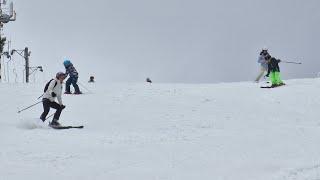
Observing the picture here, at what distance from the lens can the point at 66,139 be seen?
Answer: 1423cm

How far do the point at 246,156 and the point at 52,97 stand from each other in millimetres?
6425

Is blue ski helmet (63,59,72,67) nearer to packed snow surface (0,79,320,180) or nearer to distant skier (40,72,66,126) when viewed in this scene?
packed snow surface (0,79,320,180)

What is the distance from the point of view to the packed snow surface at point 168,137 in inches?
443

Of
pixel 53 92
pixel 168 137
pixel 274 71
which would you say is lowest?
pixel 168 137

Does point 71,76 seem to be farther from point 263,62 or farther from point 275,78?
point 263,62

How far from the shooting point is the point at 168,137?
1472 cm

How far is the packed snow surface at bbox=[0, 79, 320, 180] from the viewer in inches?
443

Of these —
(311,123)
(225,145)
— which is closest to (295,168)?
(225,145)

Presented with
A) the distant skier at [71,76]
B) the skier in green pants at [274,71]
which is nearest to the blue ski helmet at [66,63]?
the distant skier at [71,76]

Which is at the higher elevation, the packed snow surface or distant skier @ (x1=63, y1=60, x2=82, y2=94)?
distant skier @ (x1=63, y1=60, x2=82, y2=94)

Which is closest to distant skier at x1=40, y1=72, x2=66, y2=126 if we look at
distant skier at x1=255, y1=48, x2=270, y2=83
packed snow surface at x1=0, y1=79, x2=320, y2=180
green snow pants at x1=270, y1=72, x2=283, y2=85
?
packed snow surface at x1=0, y1=79, x2=320, y2=180

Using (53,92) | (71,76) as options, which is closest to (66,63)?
(71,76)

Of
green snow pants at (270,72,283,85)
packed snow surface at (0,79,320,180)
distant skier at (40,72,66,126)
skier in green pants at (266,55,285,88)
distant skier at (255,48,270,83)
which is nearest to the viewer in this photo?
packed snow surface at (0,79,320,180)

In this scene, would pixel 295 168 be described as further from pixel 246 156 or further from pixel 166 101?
pixel 166 101
